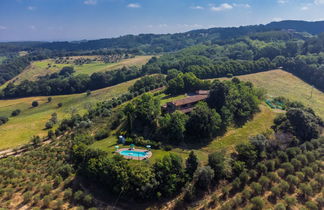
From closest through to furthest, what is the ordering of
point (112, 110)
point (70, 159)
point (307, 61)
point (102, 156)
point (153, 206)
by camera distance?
point (153, 206)
point (102, 156)
point (70, 159)
point (112, 110)
point (307, 61)

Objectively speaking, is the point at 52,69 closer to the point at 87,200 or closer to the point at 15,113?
the point at 15,113

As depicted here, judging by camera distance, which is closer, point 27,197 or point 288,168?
point 27,197

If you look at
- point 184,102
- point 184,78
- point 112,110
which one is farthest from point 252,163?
point 112,110

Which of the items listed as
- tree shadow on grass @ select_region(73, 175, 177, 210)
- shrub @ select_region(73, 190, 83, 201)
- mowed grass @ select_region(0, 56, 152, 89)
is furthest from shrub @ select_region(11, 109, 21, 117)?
shrub @ select_region(73, 190, 83, 201)

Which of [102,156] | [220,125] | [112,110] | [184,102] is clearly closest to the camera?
[102,156]

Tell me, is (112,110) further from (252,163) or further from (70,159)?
(252,163)

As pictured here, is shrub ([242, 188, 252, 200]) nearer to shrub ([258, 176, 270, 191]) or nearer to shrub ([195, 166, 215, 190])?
shrub ([258, 176, 270, 191])

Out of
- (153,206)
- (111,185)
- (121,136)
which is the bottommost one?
(153,206)

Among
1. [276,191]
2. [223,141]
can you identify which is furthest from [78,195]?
[276,191]
